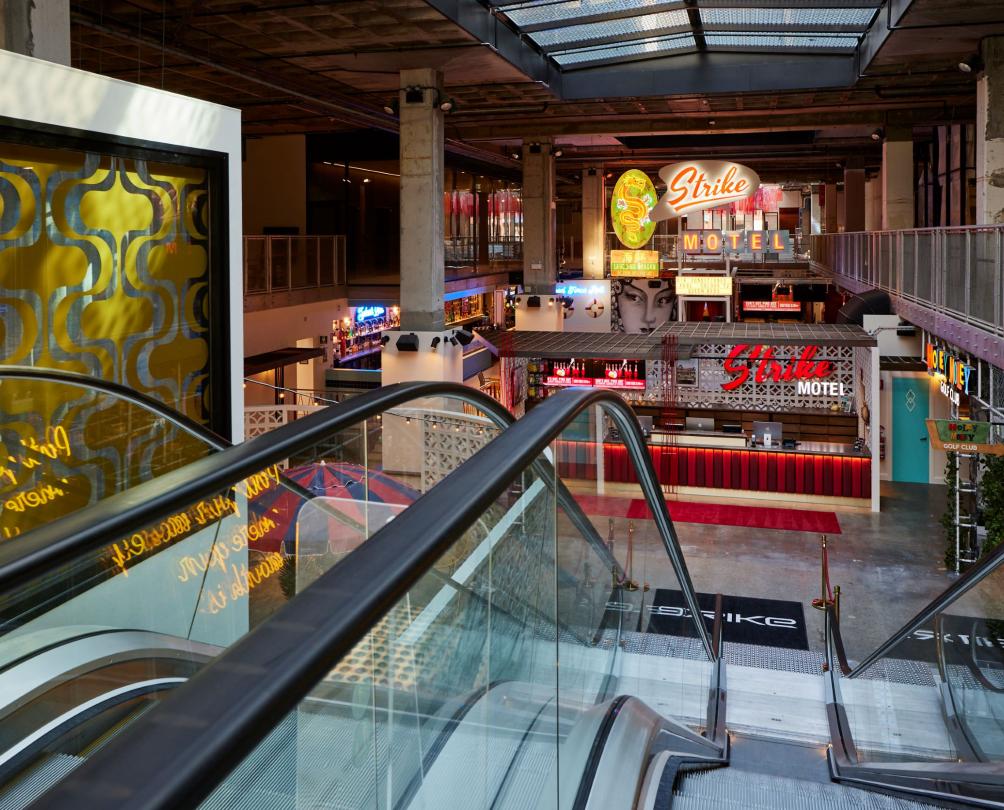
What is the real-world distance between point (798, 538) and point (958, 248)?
5413 mm

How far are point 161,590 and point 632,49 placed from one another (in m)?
15.7

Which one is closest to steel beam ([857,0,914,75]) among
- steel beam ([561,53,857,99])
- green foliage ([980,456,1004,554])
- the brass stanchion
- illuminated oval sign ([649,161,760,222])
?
steel beam ([561,53,857,99])

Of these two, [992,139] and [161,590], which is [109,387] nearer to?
[161,590]

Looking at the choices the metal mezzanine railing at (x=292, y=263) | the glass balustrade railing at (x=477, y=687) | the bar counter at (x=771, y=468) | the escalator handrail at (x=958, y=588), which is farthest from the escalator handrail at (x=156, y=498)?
the metal mezzanine railing at (x=292, y=263)

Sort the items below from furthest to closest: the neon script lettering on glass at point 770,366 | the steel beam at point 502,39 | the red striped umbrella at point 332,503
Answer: the neon script lettering on glass at point 770,366 < the steel beam at point 502,39 < the red striped umbrella at point 332,503

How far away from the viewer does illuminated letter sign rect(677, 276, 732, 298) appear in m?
25.8

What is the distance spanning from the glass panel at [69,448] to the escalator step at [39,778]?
2705 mm

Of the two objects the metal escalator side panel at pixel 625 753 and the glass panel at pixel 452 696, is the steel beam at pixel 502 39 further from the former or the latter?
the glass panel at pixel 452 696

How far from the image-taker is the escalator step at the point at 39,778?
5.75 feet

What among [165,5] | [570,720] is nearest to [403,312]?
[165,5]

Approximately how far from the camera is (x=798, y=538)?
50.7 ft

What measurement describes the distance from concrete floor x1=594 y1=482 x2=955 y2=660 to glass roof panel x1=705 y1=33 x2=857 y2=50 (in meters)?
7.57

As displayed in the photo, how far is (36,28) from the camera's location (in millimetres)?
6977

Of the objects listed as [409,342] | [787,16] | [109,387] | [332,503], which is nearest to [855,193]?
[787,16]
